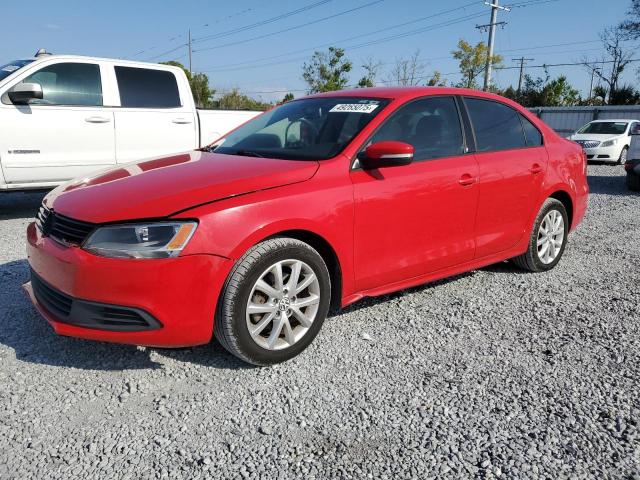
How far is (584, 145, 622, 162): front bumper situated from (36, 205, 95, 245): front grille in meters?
16.4

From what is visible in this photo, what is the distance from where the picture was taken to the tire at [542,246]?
4539mm

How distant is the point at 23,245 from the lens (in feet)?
17.5

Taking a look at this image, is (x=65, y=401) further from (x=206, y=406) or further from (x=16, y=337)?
(x=16, y=337)

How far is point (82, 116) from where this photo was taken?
21.6 ft

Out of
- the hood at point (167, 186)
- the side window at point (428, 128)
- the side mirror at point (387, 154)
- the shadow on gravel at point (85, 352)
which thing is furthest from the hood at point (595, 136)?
the shadow on gravel at point (85, 352)

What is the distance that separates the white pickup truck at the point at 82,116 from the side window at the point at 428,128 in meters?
3.77

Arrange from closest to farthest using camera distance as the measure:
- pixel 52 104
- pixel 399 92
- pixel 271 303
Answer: pixel 271 303 → pixel 399 92 → pixel 52 104

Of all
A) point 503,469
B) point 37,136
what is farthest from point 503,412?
point 37,136

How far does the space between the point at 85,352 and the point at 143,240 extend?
0.98 meters

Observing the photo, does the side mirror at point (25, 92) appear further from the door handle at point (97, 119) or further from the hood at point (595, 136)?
the hood at point (595, 136)

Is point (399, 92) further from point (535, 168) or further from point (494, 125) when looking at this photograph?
point (535, 168)

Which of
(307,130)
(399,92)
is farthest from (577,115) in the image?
(307,130)

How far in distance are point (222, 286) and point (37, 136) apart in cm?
486

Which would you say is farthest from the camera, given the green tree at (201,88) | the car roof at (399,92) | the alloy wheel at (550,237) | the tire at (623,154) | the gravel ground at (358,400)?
the green tree at (201,88)
